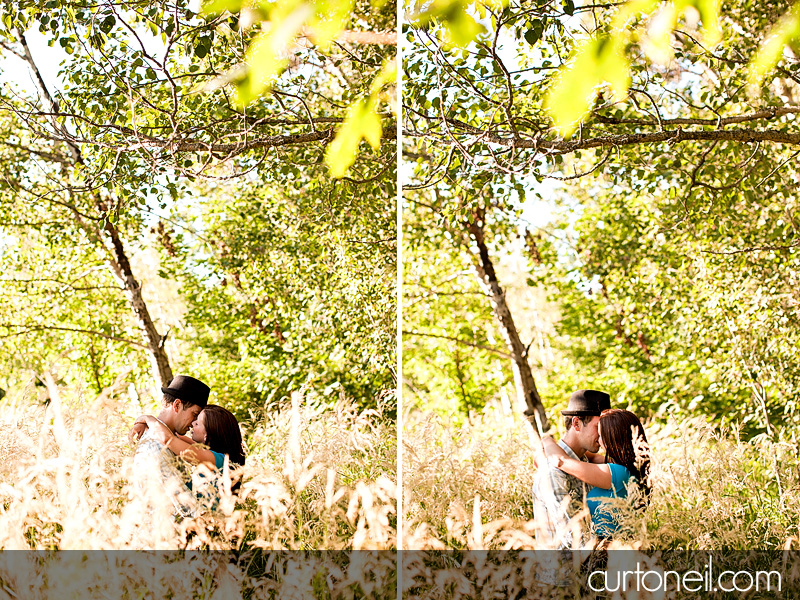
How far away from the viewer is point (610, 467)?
1.99 m

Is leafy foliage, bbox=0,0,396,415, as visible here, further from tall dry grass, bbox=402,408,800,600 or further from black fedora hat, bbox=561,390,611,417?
black fedora hat, bbox=561,390,611,417

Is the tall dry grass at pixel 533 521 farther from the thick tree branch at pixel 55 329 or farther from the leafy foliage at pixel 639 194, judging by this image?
the thick tree branch at pixel 55 329

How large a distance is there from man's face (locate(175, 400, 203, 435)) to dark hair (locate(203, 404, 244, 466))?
0.04m

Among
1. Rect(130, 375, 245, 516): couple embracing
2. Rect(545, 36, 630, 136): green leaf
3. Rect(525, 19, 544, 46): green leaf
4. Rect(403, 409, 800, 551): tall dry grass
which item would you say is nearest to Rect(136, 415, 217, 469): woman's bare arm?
Rect(130, 375, 245, 516): couple embracing

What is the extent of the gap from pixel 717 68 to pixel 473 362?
2.00m

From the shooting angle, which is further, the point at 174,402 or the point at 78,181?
the point at 78,181

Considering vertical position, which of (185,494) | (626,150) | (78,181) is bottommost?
(185,494)

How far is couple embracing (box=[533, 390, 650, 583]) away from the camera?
1925 mm

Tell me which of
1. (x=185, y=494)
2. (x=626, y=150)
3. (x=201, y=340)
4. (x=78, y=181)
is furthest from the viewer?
(x=626, y=150)

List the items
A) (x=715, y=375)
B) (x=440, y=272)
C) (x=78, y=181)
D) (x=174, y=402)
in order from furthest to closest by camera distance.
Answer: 1. (x=715, y=375)
2. (x=440, y=272)
3. (x=78, y=181)
4. (x=174, y=402)

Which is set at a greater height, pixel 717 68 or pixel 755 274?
pixel 717 68

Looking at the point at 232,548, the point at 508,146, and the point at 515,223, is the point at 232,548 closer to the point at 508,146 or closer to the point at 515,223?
the point at 508,146

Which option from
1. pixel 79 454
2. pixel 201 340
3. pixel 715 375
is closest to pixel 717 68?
pixel 715 375

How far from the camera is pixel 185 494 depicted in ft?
5.61
